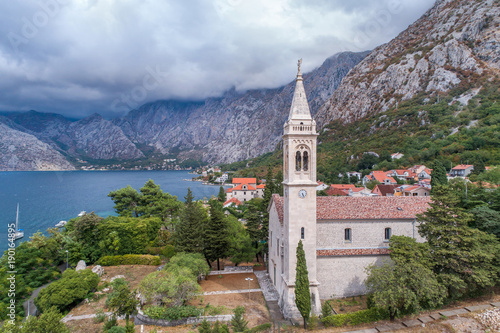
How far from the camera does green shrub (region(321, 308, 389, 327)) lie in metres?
17.0

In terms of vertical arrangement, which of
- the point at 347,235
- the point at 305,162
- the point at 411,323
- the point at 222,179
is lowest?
the point at 411,323

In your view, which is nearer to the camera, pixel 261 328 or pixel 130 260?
pixel 261 328

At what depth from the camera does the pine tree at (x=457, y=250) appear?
17.3 meters

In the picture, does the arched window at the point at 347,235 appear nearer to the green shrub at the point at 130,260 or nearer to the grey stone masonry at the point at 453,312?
the grey stone masonry at the point at 453,312

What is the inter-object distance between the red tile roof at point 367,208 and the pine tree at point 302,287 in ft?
13.4

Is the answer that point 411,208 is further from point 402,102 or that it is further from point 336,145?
point 402,102

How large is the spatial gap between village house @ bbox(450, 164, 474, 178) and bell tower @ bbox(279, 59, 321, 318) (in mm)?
54836

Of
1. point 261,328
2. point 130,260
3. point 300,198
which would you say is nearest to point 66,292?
point 130,260

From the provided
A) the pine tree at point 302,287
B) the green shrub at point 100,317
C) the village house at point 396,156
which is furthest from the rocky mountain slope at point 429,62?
the green shrub at point 100,317

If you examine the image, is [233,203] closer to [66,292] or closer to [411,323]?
[66,292]

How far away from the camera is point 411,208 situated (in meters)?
22.0

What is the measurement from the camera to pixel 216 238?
92.7 ft

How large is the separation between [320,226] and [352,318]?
650 centimetres

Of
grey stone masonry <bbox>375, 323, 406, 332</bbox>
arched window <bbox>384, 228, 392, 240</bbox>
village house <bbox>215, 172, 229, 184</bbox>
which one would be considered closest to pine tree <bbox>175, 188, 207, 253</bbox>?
grey stone masonry <bbox>375, 323, 406, 332</bbox>
